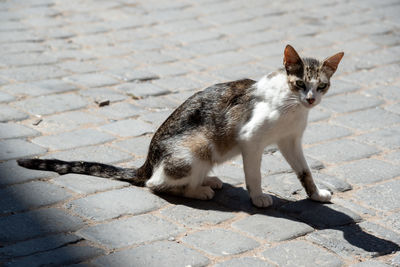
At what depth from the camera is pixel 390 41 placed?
8.76 metres

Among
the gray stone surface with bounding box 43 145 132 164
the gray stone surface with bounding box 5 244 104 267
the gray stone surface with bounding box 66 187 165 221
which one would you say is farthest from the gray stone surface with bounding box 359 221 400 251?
the gray stone surface with bounding box 43 145 132 164

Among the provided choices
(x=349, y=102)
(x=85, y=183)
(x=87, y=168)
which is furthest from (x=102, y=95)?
(x=349, y=102)

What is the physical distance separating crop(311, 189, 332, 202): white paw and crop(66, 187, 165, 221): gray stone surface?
110cm

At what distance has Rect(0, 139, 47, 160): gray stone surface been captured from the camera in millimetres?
5368

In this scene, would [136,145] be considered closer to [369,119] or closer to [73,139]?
[73,139]

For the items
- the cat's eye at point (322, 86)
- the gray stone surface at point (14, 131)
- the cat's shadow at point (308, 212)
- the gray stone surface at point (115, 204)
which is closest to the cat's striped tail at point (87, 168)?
the gray stone surface at point (115, 204)

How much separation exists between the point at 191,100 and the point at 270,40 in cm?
389

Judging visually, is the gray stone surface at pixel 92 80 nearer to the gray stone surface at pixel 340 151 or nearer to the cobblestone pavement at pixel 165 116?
the cobblestone pavement at pixel 165 116

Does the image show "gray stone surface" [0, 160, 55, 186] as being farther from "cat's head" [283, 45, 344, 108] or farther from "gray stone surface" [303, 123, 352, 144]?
"gray stone surface" [303, 123, 352, 144]

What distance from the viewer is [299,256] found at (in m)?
4.12

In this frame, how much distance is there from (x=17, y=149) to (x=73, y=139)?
50 centimetres

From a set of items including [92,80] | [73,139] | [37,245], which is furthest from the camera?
[92,80]

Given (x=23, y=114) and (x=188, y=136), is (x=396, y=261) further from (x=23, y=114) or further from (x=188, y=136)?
(x=23, y=114)

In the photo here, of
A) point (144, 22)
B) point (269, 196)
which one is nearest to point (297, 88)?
point (269, 196)
